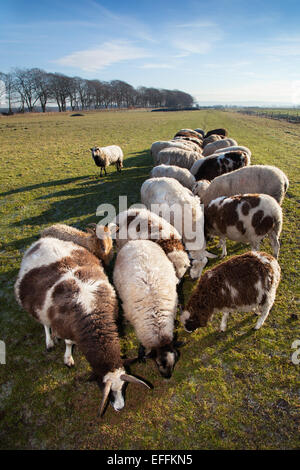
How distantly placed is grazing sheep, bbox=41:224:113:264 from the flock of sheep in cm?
2

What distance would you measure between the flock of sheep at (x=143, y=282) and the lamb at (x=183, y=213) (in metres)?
0.03

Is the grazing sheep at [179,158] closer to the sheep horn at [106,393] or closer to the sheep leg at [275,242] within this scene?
the sheep leg at [275,242]

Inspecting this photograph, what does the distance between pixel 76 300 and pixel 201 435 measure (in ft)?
8.18

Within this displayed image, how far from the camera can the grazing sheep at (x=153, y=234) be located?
16.7 feet

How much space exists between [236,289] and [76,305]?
2652mm

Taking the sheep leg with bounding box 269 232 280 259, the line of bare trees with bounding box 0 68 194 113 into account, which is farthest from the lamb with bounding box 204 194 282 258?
the line of bare trees with bounding box 0 68 194 113

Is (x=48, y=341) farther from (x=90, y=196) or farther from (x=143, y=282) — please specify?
(x=90, y=196)

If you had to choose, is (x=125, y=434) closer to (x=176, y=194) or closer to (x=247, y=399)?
(x=247, y=399)

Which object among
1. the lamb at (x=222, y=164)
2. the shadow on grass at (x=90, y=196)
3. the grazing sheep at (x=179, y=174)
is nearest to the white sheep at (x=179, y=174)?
the grazing sheep at (x=179, y=174)

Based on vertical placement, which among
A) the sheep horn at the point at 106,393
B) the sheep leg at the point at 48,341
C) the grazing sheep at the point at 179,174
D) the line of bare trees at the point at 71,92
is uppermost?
the line of bare trees at the point at 71,92

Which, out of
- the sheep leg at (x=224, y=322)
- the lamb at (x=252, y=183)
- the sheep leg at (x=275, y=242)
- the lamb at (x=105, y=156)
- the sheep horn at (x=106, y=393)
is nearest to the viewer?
the sheep horn at (x=106, y=393)

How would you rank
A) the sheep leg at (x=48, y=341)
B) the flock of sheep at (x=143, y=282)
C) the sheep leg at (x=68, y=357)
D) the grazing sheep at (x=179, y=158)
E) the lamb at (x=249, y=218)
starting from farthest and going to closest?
1. the grazing sheep at (x=179, y=158)
2. the lamb at (x=249, y=218)
3. the sheep leg at (x=48, y=341)
4. the sheep leg at (x=68, y=357)
5. the flock of sheep at (x=143, y=282)

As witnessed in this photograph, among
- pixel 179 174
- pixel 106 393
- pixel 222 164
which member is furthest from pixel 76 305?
pixel 222 164
